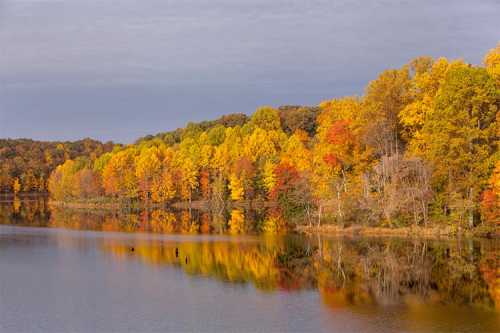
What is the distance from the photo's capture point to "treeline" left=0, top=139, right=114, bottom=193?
154 meters

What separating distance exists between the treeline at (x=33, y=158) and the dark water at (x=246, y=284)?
9947 cm

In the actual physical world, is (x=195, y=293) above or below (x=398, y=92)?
below

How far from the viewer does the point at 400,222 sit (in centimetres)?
4853

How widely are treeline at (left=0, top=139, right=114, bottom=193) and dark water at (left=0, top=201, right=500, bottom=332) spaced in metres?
99.5

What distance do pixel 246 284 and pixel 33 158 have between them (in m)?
144

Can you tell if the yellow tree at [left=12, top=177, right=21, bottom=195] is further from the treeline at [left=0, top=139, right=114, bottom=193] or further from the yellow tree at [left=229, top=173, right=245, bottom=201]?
the yellow tree at [left=229, top=173, right=245, bottom=201]

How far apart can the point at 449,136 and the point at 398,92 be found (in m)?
10.0

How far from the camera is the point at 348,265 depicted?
3688cm

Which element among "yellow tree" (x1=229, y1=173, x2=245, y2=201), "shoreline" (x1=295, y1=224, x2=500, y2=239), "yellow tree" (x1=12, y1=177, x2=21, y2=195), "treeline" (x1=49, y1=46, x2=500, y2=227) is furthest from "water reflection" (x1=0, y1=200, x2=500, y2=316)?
"yellow tree" (x1=12, y1=177, x2=21, y2=195)

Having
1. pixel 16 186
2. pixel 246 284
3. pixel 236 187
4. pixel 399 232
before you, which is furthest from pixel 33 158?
pixel 246 284

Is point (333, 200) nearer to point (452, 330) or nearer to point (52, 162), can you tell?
point (452, 330)

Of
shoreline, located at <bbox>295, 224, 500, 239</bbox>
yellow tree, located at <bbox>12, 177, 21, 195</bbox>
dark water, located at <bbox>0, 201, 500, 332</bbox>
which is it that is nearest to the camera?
dark water, located at <bbox>0, 201, 500, 332</bbox>

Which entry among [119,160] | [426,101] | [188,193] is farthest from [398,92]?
[119,160]

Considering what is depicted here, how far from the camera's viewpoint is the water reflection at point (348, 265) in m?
29.2
